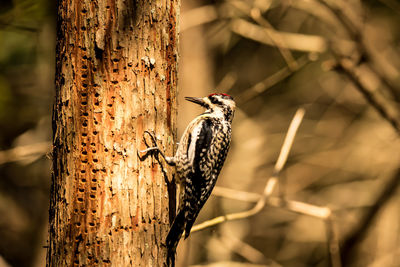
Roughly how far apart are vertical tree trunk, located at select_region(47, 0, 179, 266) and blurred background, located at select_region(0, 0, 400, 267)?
157 cm

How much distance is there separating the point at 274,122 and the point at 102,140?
19.2 feet

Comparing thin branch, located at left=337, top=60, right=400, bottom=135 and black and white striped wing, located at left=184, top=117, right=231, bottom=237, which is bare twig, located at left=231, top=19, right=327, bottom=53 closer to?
thin branch, located at left=337, top=60, right=400, bottom=135

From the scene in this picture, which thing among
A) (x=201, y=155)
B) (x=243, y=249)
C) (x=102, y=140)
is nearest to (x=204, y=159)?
(x=201, y=155)

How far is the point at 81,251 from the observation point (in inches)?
78.1

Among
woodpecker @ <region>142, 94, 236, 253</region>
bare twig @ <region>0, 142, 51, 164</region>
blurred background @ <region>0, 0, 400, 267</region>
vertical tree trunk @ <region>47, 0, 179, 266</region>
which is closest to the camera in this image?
vertical tree trunk @ <region>47, 0, 179, 266</region>

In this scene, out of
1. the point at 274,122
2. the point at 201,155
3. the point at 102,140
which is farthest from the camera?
the point at 274,122

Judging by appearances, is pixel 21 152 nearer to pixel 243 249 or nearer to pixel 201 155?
pixel 201 155

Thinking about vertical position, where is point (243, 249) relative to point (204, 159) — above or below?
below

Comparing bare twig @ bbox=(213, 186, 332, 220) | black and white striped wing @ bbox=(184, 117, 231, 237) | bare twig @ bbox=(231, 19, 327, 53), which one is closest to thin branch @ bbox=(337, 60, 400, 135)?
bare twig @ bbox=(231, 19, 327, 53)

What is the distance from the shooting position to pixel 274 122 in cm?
761

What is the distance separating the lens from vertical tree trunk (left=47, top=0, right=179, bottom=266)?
78.9 inches

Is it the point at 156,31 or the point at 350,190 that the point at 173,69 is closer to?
the point at 156,31

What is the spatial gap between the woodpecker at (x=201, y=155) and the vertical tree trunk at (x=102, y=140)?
421mm

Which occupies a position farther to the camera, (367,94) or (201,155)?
(367,94)
